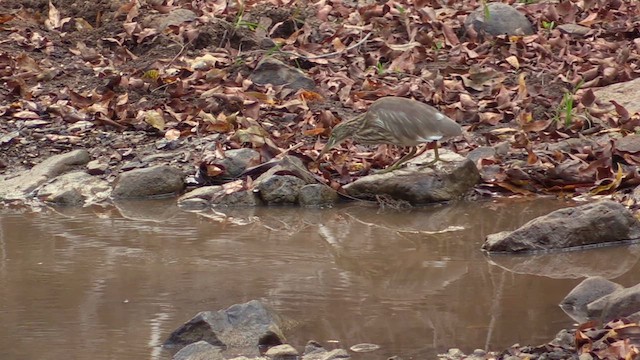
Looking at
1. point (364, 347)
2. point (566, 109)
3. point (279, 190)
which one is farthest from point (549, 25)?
point (364, 347)

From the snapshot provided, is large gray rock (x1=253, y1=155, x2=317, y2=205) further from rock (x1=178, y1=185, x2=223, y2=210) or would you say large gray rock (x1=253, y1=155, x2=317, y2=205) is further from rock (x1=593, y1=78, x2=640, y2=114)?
rock (x1=593, y1=78, x2=640, y2=114)

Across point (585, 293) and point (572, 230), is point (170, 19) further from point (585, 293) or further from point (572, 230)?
point (585, 293)

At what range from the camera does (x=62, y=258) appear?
23.7 feet

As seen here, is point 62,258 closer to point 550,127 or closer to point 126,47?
point 550,127

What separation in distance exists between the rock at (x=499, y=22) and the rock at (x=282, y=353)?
24.0 ft

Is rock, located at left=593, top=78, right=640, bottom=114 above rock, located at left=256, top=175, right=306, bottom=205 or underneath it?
above

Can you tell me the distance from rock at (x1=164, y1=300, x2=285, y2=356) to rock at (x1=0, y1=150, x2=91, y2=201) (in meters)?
4.16

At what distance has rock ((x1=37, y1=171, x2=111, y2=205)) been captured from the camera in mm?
9094

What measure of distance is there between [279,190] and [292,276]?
2.06 m

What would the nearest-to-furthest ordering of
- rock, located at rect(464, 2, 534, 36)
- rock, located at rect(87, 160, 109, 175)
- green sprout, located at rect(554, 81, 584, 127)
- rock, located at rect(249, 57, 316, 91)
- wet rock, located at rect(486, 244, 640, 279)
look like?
wet rock, located at rect(486, 244, 640, 279)
rock, located at rect(87, 160, 109, 175)
green sprout, located at rect(554, 81, 584, 127)
rock, located at rect(249, 57, 316, 91)
rock, located at rect(464, 2, 534, 36)

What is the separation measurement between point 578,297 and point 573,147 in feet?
12.3

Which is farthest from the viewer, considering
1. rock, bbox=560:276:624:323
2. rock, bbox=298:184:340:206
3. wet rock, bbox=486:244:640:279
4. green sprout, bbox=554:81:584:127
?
green sprout, bbox=554:81:584:127

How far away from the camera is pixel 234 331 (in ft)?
17.9

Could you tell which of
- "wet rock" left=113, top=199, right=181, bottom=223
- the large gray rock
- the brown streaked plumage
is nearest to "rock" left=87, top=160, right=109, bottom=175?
"wet rock" left=113, top=199, right=181, bottom=223
